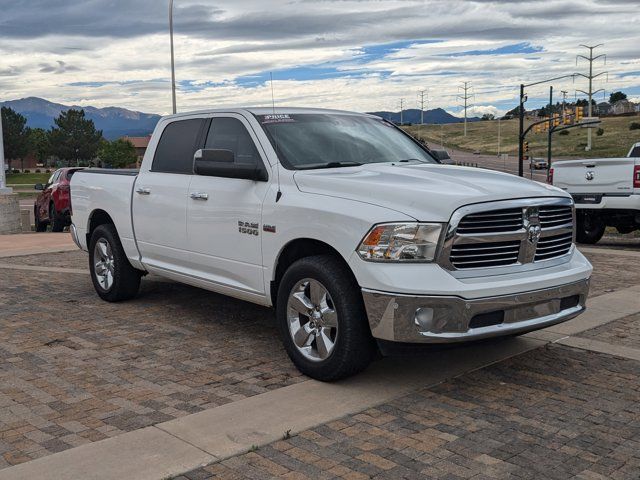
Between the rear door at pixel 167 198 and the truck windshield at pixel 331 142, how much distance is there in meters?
1.01

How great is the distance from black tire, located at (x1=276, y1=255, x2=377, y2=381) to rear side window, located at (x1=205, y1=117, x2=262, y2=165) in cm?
115

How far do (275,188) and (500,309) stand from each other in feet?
6.24

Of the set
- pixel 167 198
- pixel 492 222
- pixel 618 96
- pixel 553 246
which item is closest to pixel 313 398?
pixel 492 222

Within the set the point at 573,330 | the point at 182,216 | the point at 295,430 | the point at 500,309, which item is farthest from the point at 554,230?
the point at 182,216

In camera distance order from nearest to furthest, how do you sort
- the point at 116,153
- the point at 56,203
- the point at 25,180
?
the point at 56,203 < the point at 25,180 < the point at 116,153

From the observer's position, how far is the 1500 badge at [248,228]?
19.1 ft

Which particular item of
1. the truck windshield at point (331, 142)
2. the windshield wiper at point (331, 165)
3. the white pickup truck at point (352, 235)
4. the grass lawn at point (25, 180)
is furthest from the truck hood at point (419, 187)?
the grass lawn at point (25, 180)

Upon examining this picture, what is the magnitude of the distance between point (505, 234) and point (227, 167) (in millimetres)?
2150

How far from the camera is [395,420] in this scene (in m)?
4.58

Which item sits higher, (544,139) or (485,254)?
(544,139)

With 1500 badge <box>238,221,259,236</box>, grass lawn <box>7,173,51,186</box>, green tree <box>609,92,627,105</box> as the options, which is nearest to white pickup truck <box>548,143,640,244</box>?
1500 badge <box>238,221,259,236</box>

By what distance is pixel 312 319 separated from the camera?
527 centimetres

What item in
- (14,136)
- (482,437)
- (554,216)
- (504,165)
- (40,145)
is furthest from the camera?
(40,145)

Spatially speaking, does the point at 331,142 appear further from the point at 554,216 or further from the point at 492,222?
the point at 554,216
